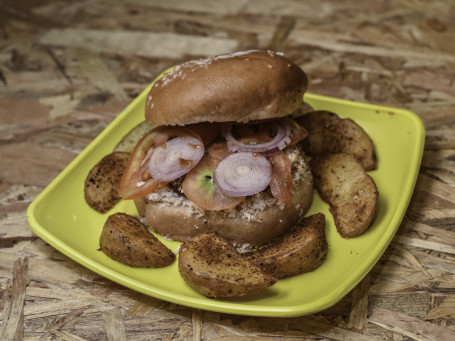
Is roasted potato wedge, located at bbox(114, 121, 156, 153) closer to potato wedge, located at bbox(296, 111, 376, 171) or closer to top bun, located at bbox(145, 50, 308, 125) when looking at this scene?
top bun, located at bbox(145, 50, 308, 125)

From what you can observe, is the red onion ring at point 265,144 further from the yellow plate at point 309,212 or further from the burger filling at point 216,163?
the yellow plate at point 309,212

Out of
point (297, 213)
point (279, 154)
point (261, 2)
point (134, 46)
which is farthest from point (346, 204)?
point (261, 2)

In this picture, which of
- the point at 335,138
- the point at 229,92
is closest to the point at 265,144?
the point at 229,92

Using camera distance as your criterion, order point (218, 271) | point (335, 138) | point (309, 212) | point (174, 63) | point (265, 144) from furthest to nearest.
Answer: point (174, 63)
point (335, 138)
point (309, 212)
point (265, 144)
point (218, 271)

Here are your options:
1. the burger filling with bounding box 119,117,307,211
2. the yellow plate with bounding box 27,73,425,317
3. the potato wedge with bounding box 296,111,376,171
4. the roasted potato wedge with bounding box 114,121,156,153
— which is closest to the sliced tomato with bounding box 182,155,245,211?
the burger filling with bounding box 119,117,307,211

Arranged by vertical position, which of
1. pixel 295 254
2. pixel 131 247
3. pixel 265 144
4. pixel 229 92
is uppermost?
pixel 229 92

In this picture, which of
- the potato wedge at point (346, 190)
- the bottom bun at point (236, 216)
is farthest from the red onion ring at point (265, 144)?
the potato wedge at point (346, 190)

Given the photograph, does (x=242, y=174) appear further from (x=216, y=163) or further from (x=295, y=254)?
(x=295, y=254)
